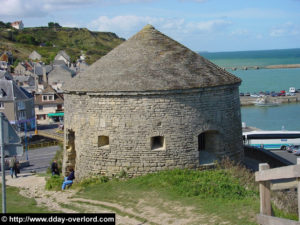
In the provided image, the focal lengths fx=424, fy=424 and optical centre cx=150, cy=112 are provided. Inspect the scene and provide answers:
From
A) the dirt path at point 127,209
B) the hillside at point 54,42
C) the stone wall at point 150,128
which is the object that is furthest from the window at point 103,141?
the hillside at point 54,42

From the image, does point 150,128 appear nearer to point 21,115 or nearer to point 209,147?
point 209,147

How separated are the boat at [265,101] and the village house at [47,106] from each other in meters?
35.5

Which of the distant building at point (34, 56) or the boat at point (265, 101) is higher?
the distant building at point (34, 56)

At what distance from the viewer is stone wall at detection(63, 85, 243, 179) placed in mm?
14156

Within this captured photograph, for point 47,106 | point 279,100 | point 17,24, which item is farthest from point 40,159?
point 17,24

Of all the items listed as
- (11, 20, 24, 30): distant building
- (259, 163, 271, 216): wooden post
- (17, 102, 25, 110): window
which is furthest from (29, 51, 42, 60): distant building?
(259, 163, 271, 216): wooden post

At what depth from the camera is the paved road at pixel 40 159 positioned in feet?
97.6

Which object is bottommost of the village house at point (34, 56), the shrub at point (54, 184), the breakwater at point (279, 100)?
the shrub at point (54, 184)

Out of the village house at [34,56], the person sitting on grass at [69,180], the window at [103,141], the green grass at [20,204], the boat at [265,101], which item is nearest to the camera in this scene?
the green grass at [20,204]

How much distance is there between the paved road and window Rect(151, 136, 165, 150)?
51.7 ft

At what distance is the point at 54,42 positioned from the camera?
148m

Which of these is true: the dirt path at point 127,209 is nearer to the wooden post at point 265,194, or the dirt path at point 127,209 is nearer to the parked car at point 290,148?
the wooden post at point 265,194

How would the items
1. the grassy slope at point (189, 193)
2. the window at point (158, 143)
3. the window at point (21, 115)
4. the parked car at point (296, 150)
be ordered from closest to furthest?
1. the grassy slope at point (189, 193)
2. the window at point (158, 143)
3. the parked car at point (296, 150)
4. the window at point (21, 115)

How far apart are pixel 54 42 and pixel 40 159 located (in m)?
120
